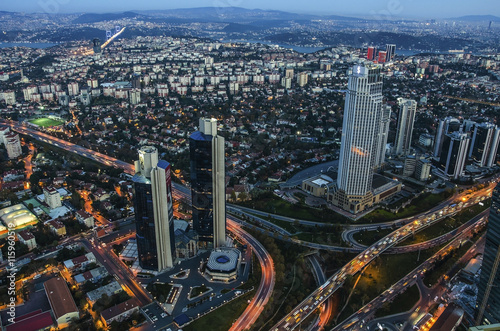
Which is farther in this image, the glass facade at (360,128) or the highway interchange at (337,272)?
the glass facade at (360,128)

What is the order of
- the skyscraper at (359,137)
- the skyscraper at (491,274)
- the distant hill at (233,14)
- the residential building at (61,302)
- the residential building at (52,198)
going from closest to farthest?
the skyscraper at (491,274) < the residential building at (61,302) < the skyscraper at (359,137) < the residential building at (52,198) < the distant hill at (233,14)

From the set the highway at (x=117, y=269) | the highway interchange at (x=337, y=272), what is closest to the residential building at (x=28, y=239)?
the highway at (x=117, y=269)

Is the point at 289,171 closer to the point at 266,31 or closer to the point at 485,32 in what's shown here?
the point at 266,31

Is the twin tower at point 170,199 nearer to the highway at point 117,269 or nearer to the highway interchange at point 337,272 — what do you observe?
the highway at point 117,269

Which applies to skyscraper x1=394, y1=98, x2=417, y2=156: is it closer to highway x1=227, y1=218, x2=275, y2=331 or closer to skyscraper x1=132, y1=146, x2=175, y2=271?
highway x1=227, y1=218, x2=275, y2=331

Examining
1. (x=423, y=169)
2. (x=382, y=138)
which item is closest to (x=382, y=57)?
(x=382, y=138)

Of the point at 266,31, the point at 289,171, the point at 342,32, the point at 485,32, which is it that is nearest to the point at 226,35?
the point at 266,31

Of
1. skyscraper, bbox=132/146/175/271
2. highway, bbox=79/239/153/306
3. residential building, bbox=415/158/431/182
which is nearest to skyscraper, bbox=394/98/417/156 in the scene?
residential building, bbox=415/158/431/182
